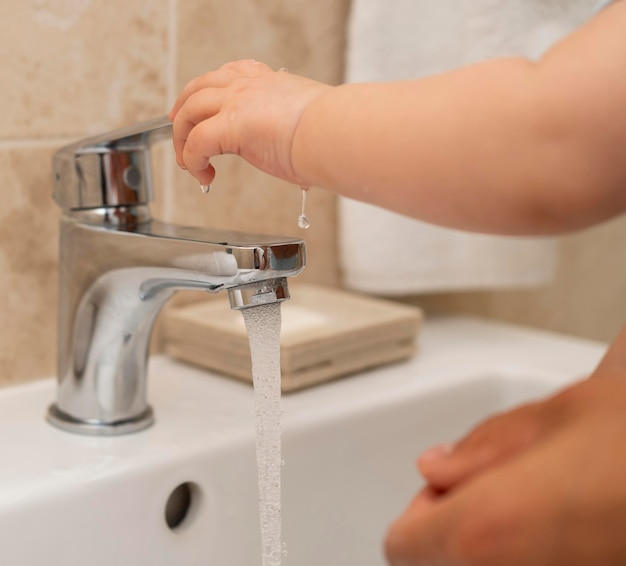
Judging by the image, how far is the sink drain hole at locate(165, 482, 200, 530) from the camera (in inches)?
Answer: 22.3

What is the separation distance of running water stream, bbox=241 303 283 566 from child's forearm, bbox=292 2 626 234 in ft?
0.38

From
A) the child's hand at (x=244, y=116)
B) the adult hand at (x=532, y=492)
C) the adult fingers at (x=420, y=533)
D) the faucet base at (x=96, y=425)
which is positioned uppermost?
the child's hand at (x=244, y=116)

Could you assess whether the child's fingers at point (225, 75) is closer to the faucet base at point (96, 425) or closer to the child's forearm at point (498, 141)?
the child's forearm at point (498, 141)

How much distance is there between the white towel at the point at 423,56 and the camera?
2.51 feet

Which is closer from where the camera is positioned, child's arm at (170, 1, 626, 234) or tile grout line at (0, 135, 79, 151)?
child's arm at (170, 1, 626, 234)

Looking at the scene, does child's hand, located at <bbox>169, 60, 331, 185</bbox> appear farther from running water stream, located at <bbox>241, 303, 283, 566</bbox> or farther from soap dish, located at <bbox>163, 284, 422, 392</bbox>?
soap dish, located at <bbox>163, 284, 422, 392</bbox>

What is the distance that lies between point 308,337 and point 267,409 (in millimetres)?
168

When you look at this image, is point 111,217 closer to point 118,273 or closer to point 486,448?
point 118,273

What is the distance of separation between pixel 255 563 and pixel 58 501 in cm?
14

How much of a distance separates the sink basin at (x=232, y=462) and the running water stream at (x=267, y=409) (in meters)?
0.07

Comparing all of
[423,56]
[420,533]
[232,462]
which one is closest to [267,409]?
[232,462]

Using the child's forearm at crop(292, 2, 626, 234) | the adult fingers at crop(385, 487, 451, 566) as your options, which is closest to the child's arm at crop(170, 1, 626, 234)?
the child's forearm at crop(292, 2, 626, 234)

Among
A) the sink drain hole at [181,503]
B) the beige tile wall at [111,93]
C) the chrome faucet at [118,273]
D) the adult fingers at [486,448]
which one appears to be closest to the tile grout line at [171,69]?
the beige tile wall at [111,93]

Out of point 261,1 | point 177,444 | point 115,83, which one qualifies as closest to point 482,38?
point 261,1
